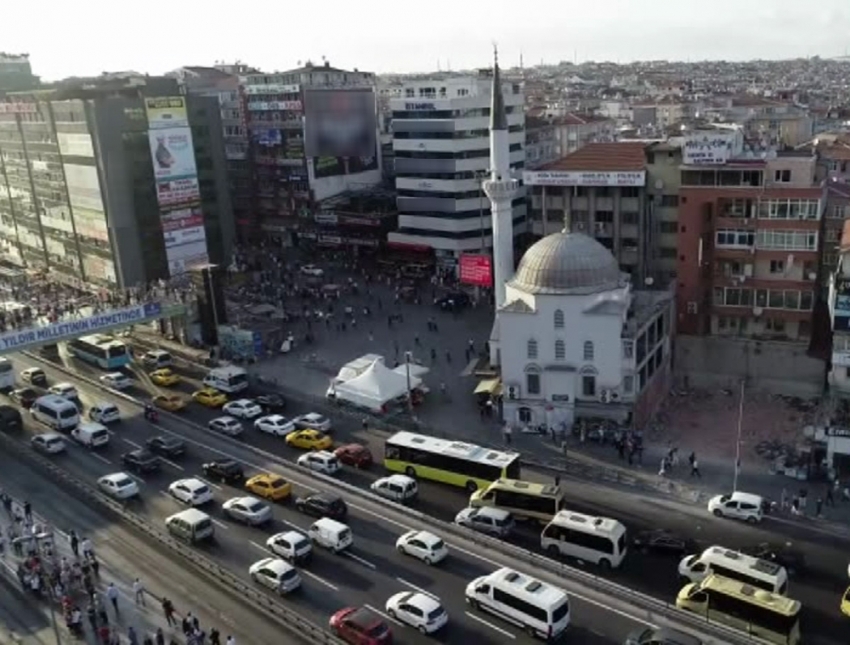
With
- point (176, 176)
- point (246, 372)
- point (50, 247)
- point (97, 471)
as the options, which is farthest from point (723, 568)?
point (50, 247)

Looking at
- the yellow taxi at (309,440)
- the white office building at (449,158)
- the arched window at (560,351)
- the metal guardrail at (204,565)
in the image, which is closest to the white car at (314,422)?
Answer: the yellow taxi at (309,440)

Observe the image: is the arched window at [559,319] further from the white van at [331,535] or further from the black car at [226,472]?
the black car at [226,472]

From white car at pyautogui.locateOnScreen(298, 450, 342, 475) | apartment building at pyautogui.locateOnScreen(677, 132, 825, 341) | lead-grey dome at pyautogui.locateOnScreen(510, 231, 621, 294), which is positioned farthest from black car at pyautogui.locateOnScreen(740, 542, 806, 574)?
apartment building at pyautogui.locateOnScreen(677, 132, 825, 341)

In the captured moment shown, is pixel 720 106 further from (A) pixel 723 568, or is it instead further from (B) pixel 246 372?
(A) pixel 723 568

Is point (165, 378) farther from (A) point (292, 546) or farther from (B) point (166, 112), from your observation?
(B) point (166, 112)

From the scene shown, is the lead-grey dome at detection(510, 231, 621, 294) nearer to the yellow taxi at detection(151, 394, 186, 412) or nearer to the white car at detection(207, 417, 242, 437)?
the white car at detection(207, 417, 242, 437)
